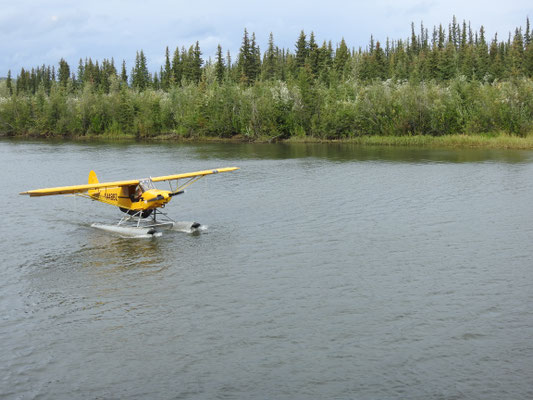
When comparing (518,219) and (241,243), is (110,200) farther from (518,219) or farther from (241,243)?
(518,219)

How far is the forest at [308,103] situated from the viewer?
70188 mm

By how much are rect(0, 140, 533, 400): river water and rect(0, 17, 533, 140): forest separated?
125 feet

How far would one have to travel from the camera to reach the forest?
7019 centimetres

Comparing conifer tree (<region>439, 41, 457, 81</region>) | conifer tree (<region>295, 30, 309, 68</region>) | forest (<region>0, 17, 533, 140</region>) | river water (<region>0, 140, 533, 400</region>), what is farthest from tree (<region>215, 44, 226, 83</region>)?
river water (<region>0, 140, 533, 400</region>)

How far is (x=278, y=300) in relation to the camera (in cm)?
1662

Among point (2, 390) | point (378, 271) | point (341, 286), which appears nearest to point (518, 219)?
point (378, 271)

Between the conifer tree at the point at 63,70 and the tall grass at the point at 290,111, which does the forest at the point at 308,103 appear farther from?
the conifer tree at the point at 63,70

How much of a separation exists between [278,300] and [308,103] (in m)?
67.0

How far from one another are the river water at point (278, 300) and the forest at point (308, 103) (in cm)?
3807

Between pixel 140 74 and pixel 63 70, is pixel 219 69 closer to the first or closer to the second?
pixel 140 74

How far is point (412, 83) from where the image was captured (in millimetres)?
74125

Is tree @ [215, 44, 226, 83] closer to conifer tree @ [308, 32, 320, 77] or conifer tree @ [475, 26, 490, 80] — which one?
conifer tree @ [308, 32, 320, 77]

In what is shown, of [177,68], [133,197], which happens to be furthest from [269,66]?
[133,197]

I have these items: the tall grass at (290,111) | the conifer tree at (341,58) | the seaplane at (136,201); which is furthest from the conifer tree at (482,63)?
the seaplane at (136,201)
